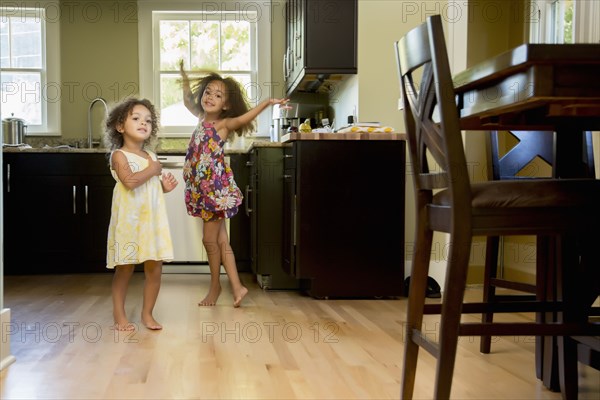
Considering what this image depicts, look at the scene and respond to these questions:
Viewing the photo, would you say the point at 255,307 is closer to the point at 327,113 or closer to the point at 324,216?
the point at 324,216

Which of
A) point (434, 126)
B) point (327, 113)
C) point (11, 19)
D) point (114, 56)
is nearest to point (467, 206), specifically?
point (434, 126)

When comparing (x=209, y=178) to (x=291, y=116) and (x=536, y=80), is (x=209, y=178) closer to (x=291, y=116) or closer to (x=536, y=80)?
(x=291, y=116)

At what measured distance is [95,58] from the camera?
5.71 m

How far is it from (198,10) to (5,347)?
3.91 meters

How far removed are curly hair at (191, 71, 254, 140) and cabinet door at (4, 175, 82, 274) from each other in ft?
5.83

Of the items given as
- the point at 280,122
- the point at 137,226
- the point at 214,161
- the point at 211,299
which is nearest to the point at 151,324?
the point at 137,226

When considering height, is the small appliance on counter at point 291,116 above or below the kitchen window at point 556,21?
below

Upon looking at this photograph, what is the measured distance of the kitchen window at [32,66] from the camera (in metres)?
5.68

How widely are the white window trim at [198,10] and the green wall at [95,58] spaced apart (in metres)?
0.06

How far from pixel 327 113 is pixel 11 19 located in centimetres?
260

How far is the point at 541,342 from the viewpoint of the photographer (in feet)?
7.14

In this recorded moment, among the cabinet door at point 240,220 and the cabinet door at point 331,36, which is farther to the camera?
the cabinet door at point 240,220

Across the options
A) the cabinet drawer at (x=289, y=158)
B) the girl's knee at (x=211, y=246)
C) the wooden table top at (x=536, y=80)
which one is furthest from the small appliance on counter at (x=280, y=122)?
the wooden table top at (x=536, y=80)

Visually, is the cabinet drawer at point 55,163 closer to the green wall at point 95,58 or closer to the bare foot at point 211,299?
the green wall at point 95,58
